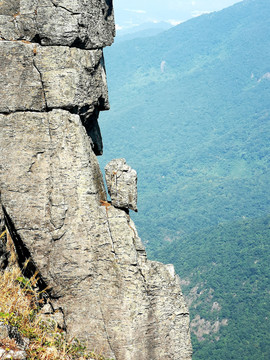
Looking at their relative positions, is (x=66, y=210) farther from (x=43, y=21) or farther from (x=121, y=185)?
(x=43, y=21)

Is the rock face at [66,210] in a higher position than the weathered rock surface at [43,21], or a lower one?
lower

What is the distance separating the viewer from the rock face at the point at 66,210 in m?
11.3

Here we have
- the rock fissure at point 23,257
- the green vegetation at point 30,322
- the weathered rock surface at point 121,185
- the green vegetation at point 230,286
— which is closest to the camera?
the green vegetation at point 30,322

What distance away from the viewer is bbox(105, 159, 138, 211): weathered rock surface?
1252 cm

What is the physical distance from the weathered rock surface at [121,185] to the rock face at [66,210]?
59 cm

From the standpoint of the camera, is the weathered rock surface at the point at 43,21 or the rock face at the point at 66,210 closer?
the rock face at the point at 66,210

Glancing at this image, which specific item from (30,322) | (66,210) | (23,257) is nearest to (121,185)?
(66,210)

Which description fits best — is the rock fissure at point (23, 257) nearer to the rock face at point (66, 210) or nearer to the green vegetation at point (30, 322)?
the rock face at point (66, 210)

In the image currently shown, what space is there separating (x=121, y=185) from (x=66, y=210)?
6.29 ft

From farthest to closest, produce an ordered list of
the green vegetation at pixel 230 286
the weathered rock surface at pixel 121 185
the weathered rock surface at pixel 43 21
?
the green vegetation at pixel 230 286 → the weathered rock surface at pixel 121 185 → the weathered rock surface at pixel 43 21

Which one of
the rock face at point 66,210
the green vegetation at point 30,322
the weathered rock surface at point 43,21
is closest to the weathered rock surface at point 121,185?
the rock face at point 66,210

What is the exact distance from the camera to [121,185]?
12.7 metres

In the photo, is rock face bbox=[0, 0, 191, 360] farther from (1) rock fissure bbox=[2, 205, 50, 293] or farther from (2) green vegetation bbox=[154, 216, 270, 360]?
(2) green vegetation bbox=[154, 216, 270, 360]

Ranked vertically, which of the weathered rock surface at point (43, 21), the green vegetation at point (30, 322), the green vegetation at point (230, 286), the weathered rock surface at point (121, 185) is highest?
the weathered rock surface at point (43, 21)
